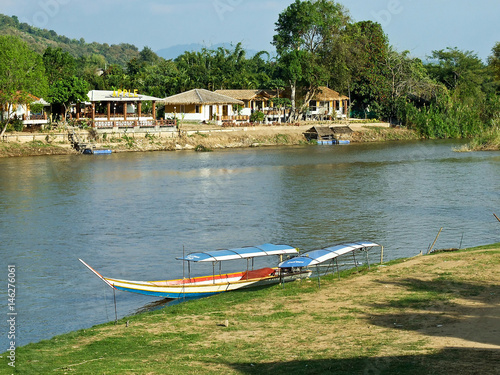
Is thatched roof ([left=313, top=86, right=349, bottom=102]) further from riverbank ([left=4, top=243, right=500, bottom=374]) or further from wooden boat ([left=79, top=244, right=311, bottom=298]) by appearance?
riverbank ([left=4, top=243, right=500, bottom=374])

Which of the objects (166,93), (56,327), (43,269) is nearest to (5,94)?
(166,93)

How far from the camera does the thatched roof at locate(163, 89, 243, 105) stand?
81881 mm

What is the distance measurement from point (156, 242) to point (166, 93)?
66284 millimetres

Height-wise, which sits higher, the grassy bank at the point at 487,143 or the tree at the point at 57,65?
the tree at the point at 57,65

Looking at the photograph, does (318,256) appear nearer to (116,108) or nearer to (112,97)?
(112,97)

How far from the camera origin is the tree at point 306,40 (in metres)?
88.9

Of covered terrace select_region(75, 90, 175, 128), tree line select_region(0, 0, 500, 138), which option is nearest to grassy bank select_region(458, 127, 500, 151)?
tree line select_region(0, 0, 500, 138)

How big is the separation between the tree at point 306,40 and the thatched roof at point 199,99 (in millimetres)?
9808

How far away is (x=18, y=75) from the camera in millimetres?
Answer: 62000

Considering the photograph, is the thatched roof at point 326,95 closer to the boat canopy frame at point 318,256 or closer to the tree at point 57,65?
the tree at point 57,65

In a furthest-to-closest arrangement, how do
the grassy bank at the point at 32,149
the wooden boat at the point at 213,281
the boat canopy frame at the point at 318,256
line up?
the grassy bank at the point at 32,149
the wooden boat at the point at 213,281
the boat canopy frame at the point at 318,256

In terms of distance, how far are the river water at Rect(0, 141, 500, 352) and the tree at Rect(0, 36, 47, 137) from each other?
6.48m

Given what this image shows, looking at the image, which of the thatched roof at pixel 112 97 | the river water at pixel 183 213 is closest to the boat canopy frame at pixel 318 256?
the river water at pixel 183 213

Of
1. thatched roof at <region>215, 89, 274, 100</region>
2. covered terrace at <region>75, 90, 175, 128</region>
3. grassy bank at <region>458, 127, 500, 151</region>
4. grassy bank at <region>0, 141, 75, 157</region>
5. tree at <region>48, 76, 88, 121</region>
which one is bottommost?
grassy bank at <region>0, 141, 75, 157</region>
